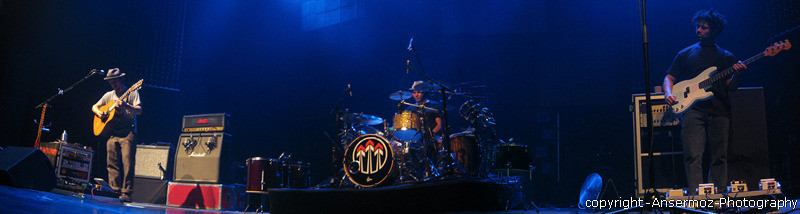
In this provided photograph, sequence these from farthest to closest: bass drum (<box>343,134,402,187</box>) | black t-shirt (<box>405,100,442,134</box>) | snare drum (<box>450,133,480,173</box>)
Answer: black t-shirt (<box>405,100,442,134</box>) < snare drum (<box>450,133,480,173</box>) < bass drum (<box>343,134,402,187</box>)

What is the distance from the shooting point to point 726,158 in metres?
4.68

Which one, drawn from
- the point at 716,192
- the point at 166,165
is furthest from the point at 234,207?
the point at 716,192

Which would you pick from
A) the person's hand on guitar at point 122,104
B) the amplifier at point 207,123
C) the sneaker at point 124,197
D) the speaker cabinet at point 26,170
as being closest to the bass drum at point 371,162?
the amplifier at point 207,123

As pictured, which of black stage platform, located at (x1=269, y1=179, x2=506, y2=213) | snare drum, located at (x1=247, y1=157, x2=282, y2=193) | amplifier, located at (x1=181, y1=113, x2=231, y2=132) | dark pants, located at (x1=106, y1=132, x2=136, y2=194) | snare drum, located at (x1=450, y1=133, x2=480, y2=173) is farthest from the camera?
amplifier, located at (x1=181, y1=113, x2=231, y2=132)

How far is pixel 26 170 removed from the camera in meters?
4.68

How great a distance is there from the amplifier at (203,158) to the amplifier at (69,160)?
1101 mm

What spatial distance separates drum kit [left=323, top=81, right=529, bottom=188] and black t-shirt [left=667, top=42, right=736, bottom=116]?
5.81 feet

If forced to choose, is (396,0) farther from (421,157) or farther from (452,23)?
(421,157)

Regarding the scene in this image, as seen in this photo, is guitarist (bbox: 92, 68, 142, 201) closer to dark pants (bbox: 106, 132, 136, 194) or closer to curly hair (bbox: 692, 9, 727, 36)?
dark pants (bbox: 106, 132, 136, 194)

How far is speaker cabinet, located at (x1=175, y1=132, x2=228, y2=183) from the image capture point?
6875 millimetres

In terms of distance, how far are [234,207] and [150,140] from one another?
2391 millimetres

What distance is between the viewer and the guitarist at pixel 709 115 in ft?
15.5

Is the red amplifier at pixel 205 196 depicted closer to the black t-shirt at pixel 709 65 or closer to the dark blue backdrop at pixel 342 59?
the dark blue backdrop at pixel 342 59

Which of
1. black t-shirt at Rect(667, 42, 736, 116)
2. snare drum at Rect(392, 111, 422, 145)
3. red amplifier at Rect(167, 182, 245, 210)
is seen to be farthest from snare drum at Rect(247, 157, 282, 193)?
black t-shirt at Rect(667, 42, 736, 116)
